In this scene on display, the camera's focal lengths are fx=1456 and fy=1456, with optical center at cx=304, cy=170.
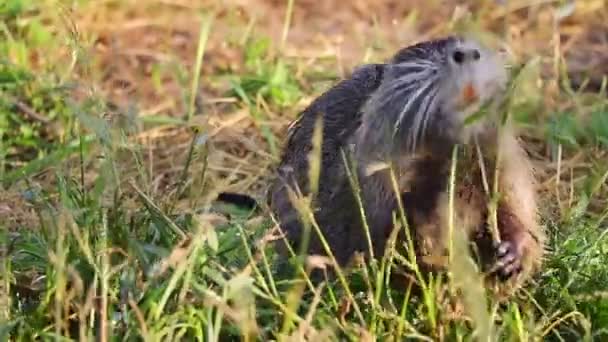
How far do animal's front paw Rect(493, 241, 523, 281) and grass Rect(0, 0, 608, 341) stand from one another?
81 millimetres

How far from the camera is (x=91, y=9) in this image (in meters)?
6.41

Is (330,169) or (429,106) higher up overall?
(429,106)

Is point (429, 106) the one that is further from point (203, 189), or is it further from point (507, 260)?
point (203, 189)

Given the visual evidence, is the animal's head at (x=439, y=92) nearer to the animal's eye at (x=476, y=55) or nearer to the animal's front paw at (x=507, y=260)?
the animal's eye at (x=476, y=55)

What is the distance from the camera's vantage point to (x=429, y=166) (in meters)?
3.37

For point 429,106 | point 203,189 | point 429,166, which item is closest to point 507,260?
point 429,166

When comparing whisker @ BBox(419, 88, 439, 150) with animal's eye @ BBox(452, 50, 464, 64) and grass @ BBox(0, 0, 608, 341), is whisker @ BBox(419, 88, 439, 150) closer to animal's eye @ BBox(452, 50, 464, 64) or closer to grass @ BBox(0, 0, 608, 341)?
animal's eye @ BBox(452, 50, 464, 64)

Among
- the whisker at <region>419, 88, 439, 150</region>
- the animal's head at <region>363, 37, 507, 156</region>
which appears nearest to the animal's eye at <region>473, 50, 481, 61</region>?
the animal's head at <region>363, 37, 507, 156</region>

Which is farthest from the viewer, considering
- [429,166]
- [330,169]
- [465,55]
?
[330,169]

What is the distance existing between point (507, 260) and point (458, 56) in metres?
0.59

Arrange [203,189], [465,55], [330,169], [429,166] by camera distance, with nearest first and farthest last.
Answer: [465,55], [429,166], [330,169], [203,189]

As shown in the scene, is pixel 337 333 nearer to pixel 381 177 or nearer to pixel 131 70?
pixel 381 177

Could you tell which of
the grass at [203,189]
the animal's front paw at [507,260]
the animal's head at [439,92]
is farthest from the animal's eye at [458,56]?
the animal's front paw at [507,260]

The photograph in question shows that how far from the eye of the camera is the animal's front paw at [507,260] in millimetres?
3439
